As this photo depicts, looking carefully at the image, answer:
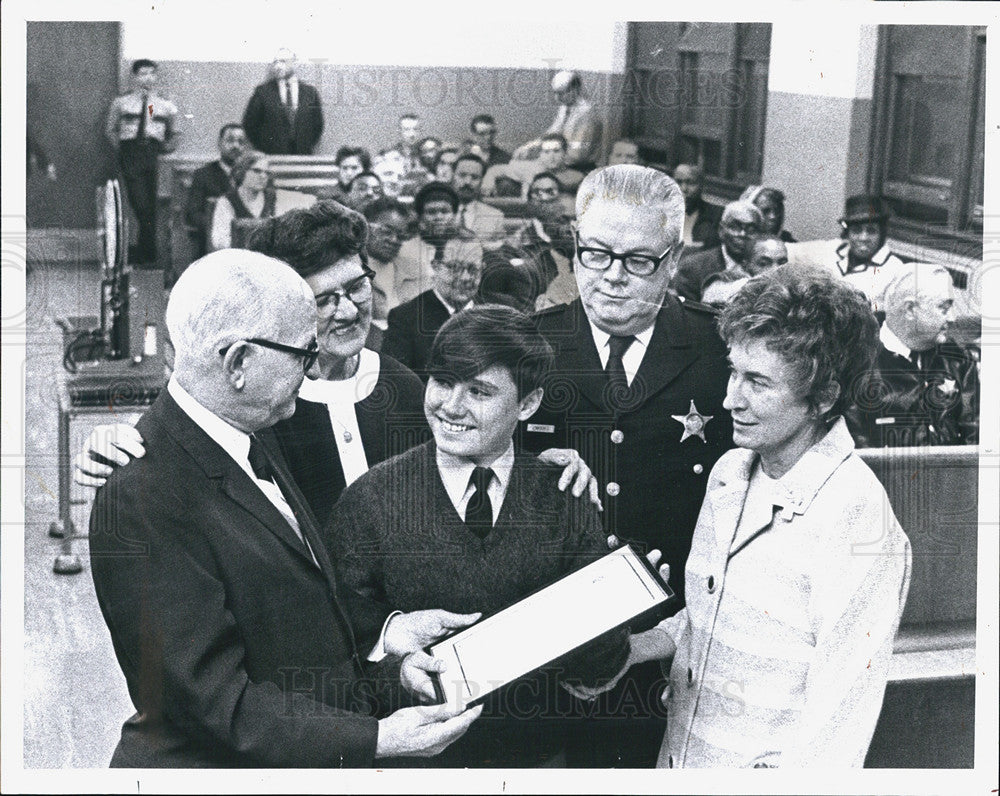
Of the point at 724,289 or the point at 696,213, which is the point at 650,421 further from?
the point at 696,213

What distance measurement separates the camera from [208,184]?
396cm

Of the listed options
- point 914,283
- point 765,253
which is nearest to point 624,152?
point 765,253

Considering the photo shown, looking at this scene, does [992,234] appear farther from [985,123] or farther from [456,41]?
[456,41]

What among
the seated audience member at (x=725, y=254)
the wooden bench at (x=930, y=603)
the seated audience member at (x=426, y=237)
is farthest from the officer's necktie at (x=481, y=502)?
the wooden bench at (x=930, y=603)

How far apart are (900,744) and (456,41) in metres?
2.51

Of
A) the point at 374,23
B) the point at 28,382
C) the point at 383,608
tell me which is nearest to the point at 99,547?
the point at 28,382

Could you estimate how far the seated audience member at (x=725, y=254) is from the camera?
4.05m

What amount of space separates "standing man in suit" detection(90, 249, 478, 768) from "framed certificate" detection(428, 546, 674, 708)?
0.08 meters

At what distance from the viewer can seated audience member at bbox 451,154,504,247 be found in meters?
4.01

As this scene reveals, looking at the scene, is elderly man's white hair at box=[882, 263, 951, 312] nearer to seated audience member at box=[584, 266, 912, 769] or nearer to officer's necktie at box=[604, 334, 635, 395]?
seated audience member at box=[584, 266, 912, 769]

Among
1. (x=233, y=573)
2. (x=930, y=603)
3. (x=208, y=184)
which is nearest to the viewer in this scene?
(x=233, y=573)

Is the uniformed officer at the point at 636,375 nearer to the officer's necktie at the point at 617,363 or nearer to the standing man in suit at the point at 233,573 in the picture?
the officer's necktie at the point at 617,363

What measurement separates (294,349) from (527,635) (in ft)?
3.49

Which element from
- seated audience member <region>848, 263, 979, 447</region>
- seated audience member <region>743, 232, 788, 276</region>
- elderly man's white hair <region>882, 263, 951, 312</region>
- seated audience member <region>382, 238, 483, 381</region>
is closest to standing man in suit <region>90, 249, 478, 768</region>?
seated audience member <region>382, 238, 483, 381</region>
